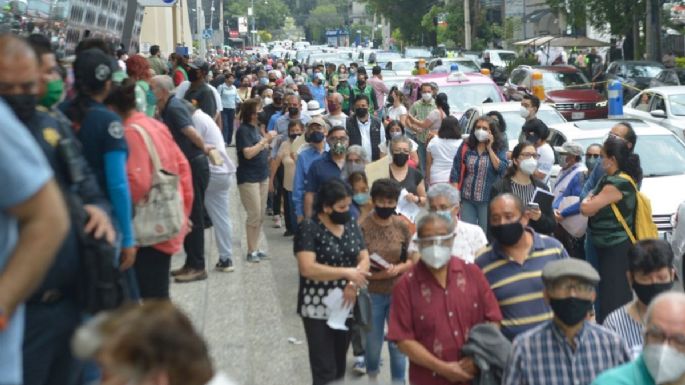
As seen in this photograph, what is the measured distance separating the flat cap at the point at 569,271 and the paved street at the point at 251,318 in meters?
3.46

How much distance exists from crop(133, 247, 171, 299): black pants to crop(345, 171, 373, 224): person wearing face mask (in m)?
2.25

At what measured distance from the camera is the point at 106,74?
626 centimetres

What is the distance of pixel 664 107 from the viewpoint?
946 inches

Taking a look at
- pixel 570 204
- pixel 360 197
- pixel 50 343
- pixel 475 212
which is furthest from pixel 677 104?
pixel 50 343

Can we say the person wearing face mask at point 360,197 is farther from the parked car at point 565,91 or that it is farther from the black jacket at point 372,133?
the parked car at point 565,91

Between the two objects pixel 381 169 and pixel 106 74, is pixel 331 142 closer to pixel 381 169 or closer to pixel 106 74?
pixel 381 169

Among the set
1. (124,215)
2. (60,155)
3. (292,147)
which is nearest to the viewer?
(60,155)

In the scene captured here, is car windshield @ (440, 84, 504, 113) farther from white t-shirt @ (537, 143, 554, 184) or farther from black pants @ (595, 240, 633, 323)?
black pants @ (595, 240, 633, 323)

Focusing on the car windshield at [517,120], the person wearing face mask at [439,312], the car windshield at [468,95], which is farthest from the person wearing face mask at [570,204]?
the car windshield at [468,95]

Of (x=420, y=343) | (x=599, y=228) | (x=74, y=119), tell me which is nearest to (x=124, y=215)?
(x=74, y=119)

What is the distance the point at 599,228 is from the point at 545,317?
309 centimetres

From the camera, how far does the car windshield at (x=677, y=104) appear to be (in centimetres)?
2369

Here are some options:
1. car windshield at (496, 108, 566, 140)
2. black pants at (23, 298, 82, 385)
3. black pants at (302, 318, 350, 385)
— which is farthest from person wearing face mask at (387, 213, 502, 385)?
car windshield at (496, 108, 566, 140)

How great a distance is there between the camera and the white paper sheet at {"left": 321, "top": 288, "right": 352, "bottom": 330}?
7.91m
